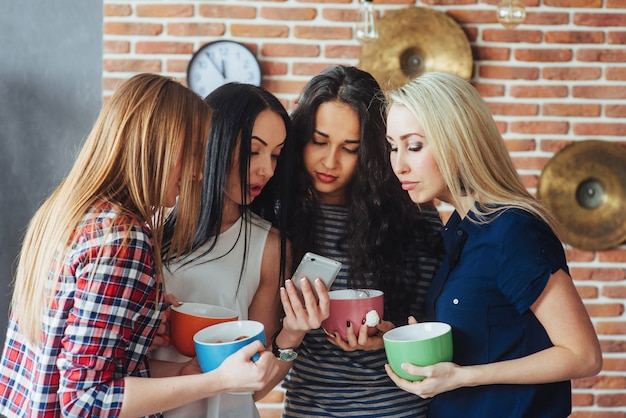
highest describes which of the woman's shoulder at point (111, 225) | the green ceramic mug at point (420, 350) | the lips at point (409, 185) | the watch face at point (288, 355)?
the lips at point (409, 185)

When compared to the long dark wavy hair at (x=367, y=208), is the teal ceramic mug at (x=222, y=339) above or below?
below

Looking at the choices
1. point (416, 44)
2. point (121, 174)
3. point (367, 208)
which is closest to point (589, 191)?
point (416, 44)

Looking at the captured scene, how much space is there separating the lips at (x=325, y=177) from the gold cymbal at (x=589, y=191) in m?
1.63

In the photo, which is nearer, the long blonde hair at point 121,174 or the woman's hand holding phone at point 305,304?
the long blonde hair at point 121,174

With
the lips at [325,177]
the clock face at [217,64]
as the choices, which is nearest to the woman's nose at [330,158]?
the lips at [325,177]

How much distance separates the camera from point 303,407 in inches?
57.4

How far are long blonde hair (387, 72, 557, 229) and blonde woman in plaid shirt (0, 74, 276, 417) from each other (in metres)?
0.40

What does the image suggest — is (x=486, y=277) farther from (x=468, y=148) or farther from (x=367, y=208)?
(x=367, y=208)

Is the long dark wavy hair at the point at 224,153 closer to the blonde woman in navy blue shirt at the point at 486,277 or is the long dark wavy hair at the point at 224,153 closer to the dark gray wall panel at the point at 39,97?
the blonde woman in navy blue shirt at the point at 486,277

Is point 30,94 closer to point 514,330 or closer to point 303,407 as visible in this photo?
point 303,407

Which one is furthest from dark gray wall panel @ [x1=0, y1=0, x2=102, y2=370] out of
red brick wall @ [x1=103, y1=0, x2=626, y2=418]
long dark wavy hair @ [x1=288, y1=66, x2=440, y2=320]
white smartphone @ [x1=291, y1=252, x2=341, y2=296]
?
white smartphone @ [x1=291, y1=252, x2=341, y2=296]

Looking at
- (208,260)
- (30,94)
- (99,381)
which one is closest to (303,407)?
(208,260)

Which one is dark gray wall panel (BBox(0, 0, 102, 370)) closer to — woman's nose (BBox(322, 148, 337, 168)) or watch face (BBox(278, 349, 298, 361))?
woman's nose (BBox(322, 148, 337, 168))

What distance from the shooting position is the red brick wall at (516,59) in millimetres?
2783
